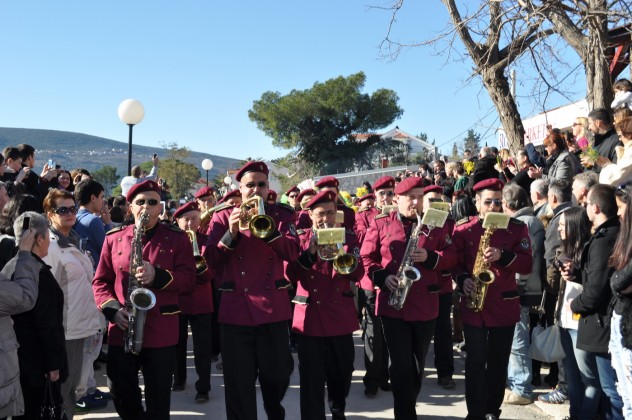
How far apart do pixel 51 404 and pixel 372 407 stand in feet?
11.3

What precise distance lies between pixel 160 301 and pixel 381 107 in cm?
5693

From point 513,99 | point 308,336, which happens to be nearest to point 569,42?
point 513,99

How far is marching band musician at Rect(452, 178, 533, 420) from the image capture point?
19.6ft

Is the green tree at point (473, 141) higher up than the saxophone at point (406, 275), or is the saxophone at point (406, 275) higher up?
the green tree at point (473, 141)

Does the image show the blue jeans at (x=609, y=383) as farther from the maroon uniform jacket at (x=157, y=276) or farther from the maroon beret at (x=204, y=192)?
the maroon beret at (x=204, y=192)

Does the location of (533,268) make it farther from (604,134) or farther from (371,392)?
(604,134)

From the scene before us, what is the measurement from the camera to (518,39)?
9805 millimetres

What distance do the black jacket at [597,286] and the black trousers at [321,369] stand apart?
6.40 ft

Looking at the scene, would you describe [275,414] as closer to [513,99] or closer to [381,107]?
[513,99]

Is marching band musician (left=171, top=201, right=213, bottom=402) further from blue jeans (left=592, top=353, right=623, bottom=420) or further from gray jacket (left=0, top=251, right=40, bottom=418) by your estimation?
blue jeans (left=592, top=353, right=623, bottom=420)

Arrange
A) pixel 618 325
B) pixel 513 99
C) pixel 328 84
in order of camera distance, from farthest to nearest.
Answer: pixel 328 84 → pixel 513 99 → pixel 618 325

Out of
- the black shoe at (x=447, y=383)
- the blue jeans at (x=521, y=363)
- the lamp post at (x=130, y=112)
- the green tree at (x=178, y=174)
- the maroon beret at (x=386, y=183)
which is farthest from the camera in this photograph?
the green tree at (x=178, y=174)

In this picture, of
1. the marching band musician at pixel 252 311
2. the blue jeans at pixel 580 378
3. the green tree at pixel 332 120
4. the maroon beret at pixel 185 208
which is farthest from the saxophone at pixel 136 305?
the green tree at pixel 332 120

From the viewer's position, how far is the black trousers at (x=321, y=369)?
5590 mm
